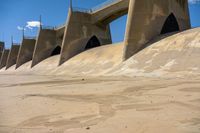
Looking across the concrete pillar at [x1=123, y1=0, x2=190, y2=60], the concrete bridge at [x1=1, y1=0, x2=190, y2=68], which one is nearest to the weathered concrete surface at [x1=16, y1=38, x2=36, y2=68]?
the concrete bridge at [x1=1, y1=0, x2=190, y2=68]

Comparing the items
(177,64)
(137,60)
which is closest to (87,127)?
(177,64)

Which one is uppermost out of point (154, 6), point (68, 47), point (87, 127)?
point (154, 6)

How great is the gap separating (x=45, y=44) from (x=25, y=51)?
843 cm

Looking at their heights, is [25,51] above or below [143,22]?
below

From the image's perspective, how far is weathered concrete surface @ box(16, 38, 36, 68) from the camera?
164ft

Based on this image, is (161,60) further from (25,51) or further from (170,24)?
(25,51)

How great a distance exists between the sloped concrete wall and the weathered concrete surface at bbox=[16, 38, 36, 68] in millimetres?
7663

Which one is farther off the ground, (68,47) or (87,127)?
(87,127)

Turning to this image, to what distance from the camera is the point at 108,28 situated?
39.2 meters

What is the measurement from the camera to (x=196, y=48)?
16094mm

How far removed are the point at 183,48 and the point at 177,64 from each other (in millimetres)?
2017

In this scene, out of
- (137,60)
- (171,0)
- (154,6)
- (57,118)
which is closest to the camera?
(57,118)

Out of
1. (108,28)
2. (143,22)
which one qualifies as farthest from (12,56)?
(143,22)

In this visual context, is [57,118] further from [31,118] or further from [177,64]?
[177,64]
